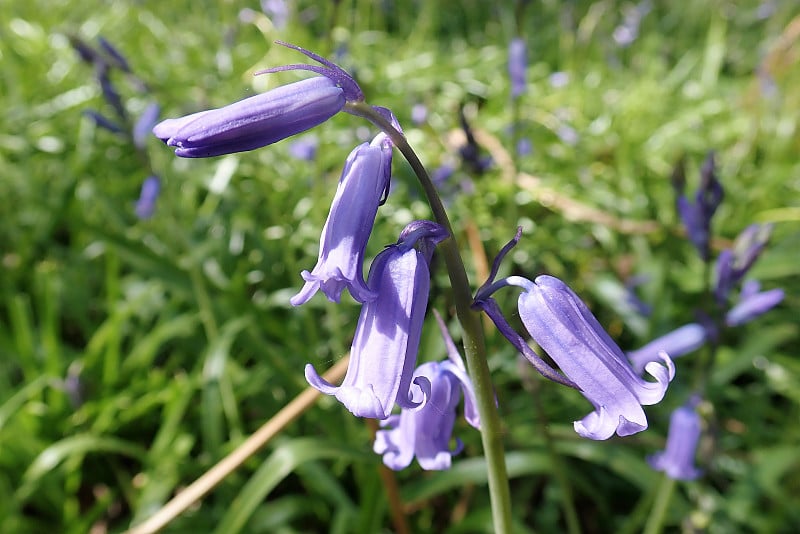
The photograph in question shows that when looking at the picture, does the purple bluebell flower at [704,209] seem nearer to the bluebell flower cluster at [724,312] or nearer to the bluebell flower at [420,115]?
the bluebell flower cluster at [724,312]

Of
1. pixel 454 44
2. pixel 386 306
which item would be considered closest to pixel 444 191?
pixel 386 306

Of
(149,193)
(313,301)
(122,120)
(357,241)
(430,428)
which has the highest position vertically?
(357,241)

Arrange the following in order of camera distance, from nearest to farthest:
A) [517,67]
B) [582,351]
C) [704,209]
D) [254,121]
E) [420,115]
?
[254,121] < [582,351] < [704,209] < [517,67] < [420,115]

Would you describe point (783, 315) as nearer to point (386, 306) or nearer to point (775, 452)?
point (775, 452)

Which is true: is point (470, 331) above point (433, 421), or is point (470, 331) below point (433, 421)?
above

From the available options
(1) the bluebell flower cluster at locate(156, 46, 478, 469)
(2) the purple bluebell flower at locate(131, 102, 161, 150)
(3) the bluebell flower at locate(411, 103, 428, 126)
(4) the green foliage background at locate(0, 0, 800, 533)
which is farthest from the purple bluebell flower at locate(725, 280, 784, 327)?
(3) the bluebell flower at locate(411, 103, 428, 126)

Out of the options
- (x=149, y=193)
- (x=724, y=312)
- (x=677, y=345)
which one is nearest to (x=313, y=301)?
(x=149, y=193)

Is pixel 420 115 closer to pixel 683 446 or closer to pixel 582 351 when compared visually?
pixel 683 446
